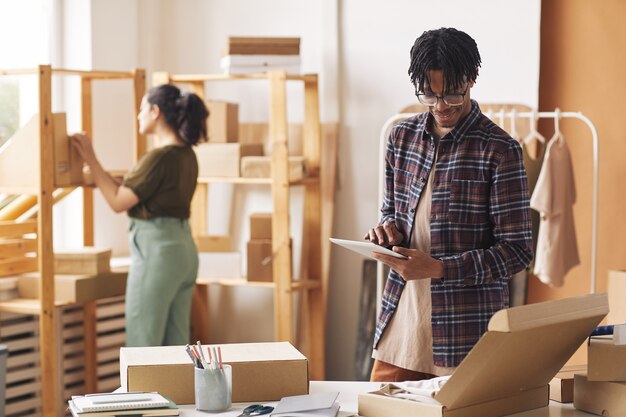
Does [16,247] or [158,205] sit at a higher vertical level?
[158,205]

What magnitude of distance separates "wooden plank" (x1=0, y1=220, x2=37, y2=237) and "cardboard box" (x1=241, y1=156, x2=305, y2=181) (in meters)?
1.03

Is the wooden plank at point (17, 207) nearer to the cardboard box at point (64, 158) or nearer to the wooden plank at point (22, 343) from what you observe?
→ the cardboard box at point (64, 158)

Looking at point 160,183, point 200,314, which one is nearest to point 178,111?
point 160,183

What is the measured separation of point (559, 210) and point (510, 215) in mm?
1766

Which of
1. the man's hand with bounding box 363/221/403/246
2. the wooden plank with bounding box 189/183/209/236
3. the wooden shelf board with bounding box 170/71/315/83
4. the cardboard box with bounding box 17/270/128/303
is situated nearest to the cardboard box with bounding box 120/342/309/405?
the man's hand with bounding box 363/221/403/246

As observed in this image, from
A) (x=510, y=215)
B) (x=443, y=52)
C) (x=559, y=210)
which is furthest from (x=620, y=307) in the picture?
(x=443, y=52)

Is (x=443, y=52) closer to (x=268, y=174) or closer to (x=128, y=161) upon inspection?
(x=268, y=174)

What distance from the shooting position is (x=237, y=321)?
17.9ft

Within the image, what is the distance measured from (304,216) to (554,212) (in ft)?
4.60

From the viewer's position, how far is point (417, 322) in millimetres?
2508

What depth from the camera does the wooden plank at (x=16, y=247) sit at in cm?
441

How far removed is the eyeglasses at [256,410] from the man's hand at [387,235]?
0.58m

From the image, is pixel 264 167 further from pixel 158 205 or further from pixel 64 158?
pixel 64 158

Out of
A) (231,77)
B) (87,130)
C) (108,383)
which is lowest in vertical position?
(108,383)
